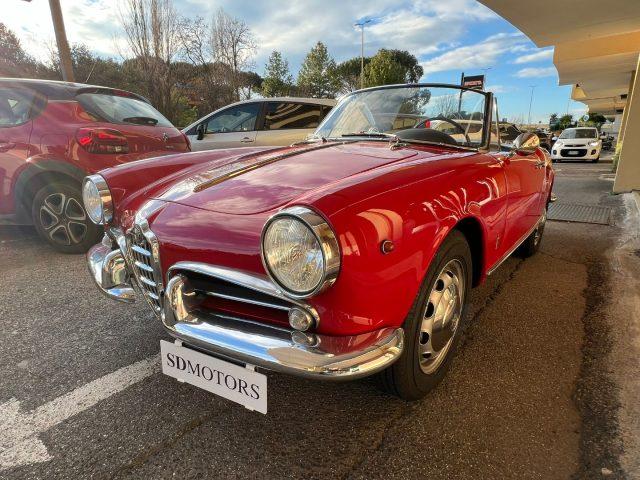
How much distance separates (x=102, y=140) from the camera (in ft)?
13.4

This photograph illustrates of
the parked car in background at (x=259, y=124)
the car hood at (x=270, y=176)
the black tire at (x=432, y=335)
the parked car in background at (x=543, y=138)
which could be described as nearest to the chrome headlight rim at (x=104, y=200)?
the car hood at (x=270, y=176)

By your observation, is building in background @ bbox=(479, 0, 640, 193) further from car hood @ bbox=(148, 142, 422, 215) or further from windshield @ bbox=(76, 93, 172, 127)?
car hood @ bbox=(148, 142, 422, 215)

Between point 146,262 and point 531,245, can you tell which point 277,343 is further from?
point 531,245

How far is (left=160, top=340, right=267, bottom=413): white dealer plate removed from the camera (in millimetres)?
1519

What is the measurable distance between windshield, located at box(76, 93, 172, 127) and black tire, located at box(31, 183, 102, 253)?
83cm

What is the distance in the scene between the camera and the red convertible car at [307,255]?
1.39 meters

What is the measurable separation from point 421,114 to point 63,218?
11.2 feet

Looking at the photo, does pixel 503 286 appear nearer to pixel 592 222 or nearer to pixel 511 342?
pixel 511 342

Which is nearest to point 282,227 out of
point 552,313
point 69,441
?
point 69,441

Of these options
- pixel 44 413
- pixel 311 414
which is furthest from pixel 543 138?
pixel 44 413

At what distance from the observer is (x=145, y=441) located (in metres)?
1.68

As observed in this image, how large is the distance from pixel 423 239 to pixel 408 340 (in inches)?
15.6

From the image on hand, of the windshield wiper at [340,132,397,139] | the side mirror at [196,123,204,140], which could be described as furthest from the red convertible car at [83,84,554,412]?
the side mirror at [196,123,204,140]

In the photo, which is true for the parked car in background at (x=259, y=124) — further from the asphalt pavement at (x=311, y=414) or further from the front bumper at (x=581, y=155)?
the front bumper at (x=581, y=155)
